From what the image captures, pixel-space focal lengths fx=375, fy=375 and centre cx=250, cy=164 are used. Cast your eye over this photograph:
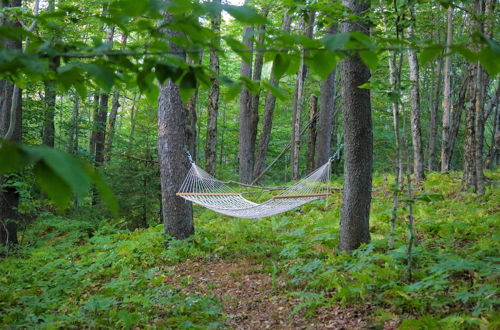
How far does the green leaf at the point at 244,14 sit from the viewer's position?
0.69 m

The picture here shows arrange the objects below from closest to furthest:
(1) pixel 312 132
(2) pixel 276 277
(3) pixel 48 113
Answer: (2) pixel 276 277 < (3) pixel 48 113 < (1) pixel 312 132

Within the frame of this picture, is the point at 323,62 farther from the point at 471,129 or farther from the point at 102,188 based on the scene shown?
the point at 471,129

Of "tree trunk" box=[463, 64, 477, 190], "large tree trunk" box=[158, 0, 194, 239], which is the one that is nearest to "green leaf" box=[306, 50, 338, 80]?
"large tree trunk" box=[158, 0, 194, 239]

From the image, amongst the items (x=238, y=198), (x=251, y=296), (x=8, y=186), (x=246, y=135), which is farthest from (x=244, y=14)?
(x=246, y=135)

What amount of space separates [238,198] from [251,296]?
1.60 meters

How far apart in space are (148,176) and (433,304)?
4467 mm

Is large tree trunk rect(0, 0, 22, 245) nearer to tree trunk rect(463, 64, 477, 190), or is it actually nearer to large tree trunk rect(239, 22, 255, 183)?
large tree trunk rect(239, 22, 255, 183)

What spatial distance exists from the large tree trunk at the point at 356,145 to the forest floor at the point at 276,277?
0.21m

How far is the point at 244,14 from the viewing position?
2.26 feet

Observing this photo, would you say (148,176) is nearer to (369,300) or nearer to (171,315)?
(171,315)

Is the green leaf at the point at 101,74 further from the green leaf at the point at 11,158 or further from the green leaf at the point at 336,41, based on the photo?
the green leaf at the point at 336,41

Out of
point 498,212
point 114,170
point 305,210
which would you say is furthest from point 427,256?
point 114,170

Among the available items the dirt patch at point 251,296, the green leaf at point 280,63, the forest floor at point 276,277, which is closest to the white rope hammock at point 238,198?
the forest floor at point 276,277

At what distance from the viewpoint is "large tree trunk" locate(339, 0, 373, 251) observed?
290cm
